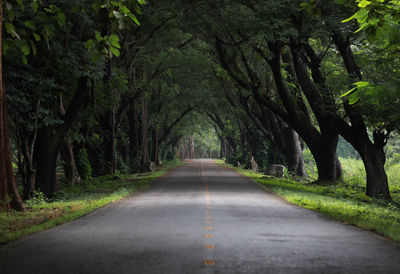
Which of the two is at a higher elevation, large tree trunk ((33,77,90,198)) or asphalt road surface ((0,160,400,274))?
large tree trunk ((33,77,90,198))

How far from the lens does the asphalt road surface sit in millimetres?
6762

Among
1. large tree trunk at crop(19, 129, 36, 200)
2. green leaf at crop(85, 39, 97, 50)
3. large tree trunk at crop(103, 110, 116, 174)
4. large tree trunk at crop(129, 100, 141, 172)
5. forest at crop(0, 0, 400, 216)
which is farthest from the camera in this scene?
large tree trunk at crop(129, 100, 141, 172)

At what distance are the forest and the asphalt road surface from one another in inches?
96.5

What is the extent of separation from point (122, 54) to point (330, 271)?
22.2 meters

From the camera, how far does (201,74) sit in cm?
3931

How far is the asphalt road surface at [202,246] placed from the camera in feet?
22.2

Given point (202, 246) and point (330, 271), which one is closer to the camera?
point (330, 271)

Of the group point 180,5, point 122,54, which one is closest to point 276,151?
point 122,54

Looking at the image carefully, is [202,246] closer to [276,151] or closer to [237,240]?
[237,240]

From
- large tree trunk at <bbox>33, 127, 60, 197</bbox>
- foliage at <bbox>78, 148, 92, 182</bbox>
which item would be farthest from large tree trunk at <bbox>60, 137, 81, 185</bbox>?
large tree trunk at <bbox>33, 127, 60, 197</bbox>

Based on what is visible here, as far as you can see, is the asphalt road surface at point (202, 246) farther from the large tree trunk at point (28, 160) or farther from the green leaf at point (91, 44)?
the large tree trunk at point (28, 160)

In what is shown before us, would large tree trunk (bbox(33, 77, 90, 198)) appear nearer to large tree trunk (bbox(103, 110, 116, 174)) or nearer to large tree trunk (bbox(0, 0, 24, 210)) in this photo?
large tree trunk (bbox(0, 0, 24, 210))

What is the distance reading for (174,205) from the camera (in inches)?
613

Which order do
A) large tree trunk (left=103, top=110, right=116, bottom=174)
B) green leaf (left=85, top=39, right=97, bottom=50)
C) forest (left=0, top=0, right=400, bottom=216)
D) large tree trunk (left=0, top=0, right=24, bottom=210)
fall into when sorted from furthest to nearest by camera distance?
large tree trunk (left=103, top=110, right=116, bottom=174)
large tree trunk (left=0, top=0, right=24, bottom=210)
forest (left=0, top=0, right=400, bottom=216)
green leaf (left=85, top=39, right=97, bottom=50)
